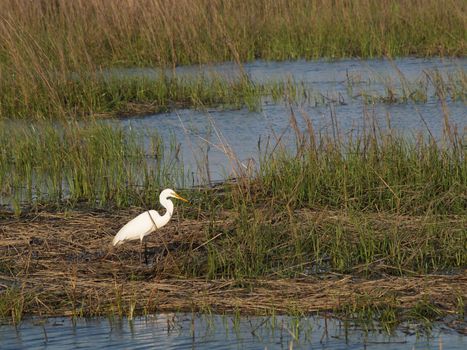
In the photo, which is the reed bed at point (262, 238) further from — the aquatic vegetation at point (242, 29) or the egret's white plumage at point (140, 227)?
the aquatic vegetation at point (242, 29)

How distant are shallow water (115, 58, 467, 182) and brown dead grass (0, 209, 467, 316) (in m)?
1.71

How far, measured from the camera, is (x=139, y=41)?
14602 millimetres

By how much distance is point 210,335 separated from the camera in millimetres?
5340

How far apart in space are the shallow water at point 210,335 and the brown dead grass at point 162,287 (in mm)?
91

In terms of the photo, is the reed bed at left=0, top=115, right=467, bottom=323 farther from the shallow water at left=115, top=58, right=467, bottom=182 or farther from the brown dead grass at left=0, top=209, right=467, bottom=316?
the shallow water at left=115, top=58, right=467, bottom=182

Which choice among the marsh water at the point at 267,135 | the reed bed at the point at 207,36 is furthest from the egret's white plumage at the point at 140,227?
the reed bed at the point at 207,36

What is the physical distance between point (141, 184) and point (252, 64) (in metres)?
7.00

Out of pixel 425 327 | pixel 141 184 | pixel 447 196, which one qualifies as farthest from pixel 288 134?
pixel 425 327

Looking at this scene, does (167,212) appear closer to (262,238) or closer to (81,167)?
(262,238)

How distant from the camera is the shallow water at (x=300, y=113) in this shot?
10195 millimetres

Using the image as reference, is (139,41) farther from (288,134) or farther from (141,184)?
(141,184)

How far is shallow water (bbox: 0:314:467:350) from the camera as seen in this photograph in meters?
5.12

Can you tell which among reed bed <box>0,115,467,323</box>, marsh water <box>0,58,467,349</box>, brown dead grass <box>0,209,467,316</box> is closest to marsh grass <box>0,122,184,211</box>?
reed bed <box>0,115,467,323</box>

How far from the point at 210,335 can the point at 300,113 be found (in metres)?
6.82
